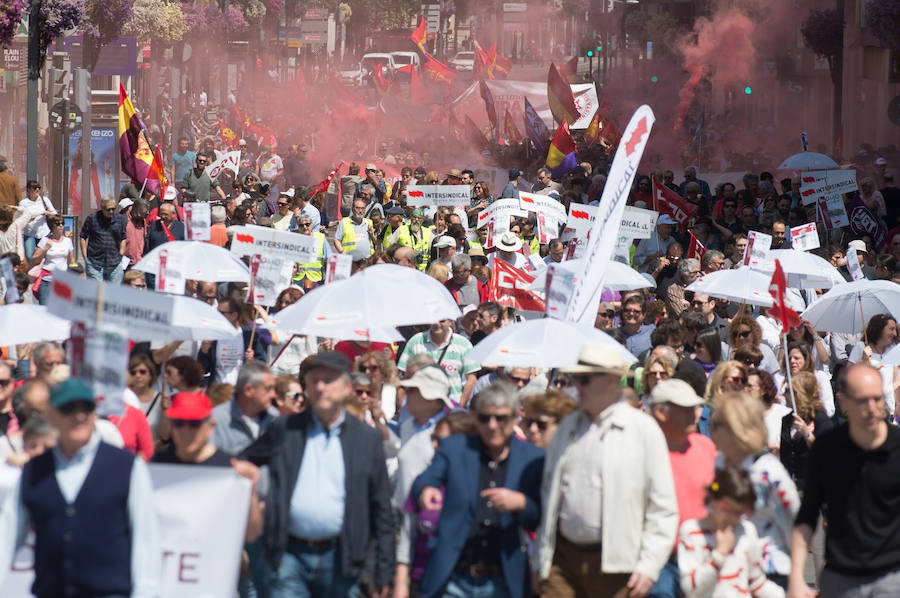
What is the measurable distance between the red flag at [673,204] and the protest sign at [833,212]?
1709 millimetres

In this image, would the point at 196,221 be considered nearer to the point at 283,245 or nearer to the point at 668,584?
the point at 283,245

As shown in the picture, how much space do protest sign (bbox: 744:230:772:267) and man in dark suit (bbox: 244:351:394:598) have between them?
7415 millimetres

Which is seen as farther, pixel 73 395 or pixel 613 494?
pixel 613 494

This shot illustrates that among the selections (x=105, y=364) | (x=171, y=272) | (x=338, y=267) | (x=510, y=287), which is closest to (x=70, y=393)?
(x=105, y=364)

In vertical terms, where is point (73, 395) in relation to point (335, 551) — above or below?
above

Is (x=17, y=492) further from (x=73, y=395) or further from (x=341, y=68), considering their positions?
(x=341, y=68)

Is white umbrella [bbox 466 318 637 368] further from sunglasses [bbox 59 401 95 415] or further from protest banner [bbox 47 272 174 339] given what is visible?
sunglasses [bbox 59 401 95 415]

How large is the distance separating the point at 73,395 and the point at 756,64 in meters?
43.1

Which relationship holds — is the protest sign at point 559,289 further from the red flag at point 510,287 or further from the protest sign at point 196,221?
the protest sign at point 196,221

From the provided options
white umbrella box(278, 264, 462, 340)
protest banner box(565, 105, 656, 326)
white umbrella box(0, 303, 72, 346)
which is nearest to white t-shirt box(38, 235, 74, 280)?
white umbrella box(0, 303, 72, 346)

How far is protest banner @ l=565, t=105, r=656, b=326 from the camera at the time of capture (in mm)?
8320

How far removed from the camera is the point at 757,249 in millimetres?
13234

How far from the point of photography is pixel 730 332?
11.2 meters

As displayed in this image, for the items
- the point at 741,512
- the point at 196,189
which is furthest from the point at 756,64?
the point at 741,512
